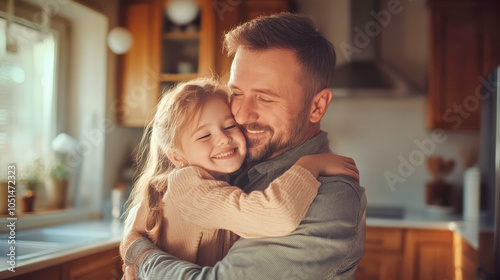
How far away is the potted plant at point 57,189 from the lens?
1.33 metres

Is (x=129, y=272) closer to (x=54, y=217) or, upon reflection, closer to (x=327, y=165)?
(x=327, y=165)

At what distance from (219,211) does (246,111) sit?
5.6 inches

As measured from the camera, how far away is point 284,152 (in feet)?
1.83

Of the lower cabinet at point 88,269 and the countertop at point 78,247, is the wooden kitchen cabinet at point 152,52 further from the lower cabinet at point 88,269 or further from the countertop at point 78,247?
the lower cabinet at point 88,269

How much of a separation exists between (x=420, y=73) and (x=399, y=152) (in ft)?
1.27

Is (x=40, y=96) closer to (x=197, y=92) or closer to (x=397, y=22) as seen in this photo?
(x=197, y=92)

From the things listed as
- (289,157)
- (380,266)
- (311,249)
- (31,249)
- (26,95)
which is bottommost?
(380,266)

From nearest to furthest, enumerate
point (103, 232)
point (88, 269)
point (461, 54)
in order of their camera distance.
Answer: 1. point (88, 269)
2. point (103, 232)
3. point (461, 54)

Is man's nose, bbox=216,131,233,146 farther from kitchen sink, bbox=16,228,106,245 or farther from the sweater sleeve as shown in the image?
kitchen sink, bbox=16,228,106,245

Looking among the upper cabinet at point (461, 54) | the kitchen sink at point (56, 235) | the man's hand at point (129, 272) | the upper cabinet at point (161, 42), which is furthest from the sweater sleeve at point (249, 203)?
the upper cabinet at point (461, 54)

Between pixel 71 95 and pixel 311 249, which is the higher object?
pixel 71 95

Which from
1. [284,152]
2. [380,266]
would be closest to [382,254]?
[380,266]

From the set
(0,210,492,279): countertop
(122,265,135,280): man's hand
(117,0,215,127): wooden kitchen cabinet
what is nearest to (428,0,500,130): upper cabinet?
(0,210,492,279): countertop

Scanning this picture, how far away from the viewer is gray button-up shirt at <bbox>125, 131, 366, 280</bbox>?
48cm
